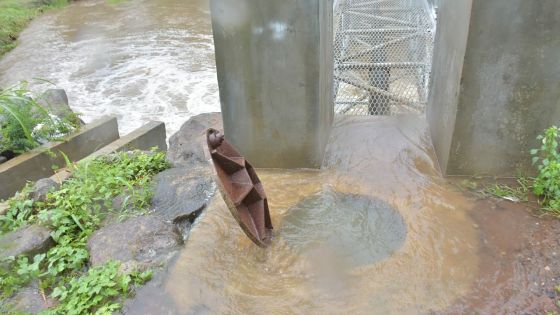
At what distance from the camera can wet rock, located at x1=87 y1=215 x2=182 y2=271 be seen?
3.95m

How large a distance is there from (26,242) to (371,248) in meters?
3.23

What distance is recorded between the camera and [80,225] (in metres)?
4.48

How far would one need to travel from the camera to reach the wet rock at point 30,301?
3.59 m

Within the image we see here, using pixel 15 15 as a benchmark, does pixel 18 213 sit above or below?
below

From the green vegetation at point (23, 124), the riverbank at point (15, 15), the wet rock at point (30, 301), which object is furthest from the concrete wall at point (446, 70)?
the riverbank at point (15, 15)

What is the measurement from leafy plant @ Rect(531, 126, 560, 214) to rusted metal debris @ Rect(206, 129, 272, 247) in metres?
2.63

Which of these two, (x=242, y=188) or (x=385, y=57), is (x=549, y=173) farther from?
(x=385, y=57)

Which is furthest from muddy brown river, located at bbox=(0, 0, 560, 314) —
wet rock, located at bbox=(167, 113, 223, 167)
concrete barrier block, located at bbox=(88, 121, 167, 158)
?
concrete barrier block, located at bbox=(88, 121, 167, 158)

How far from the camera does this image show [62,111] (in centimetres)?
834

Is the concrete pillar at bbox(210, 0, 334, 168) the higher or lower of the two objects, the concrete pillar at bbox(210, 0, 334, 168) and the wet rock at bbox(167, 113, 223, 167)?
Result: the higher

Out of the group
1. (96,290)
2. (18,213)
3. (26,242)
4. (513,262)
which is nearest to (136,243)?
(96,290)

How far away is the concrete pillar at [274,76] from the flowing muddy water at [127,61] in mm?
7963

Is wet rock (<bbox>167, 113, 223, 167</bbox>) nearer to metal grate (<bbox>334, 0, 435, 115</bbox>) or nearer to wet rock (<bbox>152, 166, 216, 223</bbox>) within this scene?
wet rock (<bbox>152, 166, 216, 223</bbox>)

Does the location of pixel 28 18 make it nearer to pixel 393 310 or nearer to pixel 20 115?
pixel 20 115
